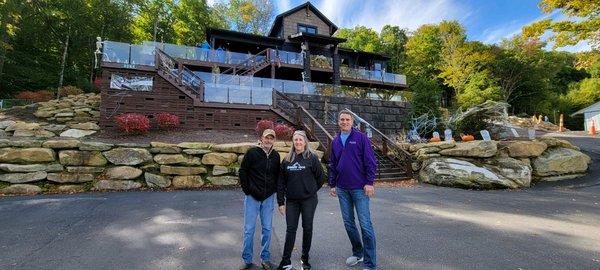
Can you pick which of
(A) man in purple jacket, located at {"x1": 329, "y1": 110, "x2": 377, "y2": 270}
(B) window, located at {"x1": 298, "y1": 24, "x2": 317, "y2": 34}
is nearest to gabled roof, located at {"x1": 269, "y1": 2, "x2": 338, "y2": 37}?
(B) window, located at {"x1": 298, "y1": 24, "x2": 317, "y2": 34}

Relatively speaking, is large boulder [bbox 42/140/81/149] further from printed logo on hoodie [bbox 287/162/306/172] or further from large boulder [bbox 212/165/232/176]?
printed logo on hoodie [bbox 287/162/306/172]

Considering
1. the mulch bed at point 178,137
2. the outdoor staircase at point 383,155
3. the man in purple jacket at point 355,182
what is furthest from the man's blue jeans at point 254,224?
the mulch bed at point 178,137

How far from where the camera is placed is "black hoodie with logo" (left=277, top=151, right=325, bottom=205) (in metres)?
3.45

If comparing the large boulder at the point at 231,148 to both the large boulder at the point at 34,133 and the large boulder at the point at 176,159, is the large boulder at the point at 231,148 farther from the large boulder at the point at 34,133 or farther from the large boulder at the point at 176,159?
the large boulder at the point at 34,133

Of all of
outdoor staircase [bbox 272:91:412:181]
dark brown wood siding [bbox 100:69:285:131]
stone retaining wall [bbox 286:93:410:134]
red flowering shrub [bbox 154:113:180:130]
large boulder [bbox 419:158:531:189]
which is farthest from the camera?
stone retaining wall [bbox 286:93:410:134]

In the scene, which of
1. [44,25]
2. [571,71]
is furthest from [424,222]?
[571,71]

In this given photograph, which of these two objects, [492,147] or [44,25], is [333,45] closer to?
[492,147]

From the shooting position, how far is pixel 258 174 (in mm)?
3621

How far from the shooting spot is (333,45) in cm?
2798

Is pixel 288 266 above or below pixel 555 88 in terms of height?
below

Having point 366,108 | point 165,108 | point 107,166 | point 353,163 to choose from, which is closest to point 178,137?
point 165,108

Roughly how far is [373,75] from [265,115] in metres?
15.1

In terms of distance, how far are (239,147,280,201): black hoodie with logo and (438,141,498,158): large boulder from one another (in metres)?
9.30

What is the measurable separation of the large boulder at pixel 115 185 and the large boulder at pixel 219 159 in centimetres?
195
